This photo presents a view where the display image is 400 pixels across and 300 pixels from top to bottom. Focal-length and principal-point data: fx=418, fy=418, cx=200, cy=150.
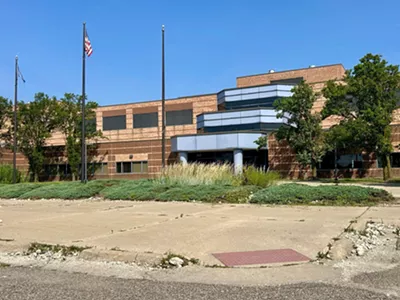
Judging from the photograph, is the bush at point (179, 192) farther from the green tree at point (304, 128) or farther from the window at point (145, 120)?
the window at point (145, 120)

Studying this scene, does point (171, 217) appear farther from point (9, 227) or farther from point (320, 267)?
Answer: point (320, 267)

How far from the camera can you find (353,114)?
32.6m

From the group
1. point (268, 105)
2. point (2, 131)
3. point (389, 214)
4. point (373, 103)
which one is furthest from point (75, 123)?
point (389, 214)

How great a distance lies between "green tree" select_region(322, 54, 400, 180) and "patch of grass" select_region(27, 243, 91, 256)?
2533cm

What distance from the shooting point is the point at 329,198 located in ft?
45.7

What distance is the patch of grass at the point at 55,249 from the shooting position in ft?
22.7

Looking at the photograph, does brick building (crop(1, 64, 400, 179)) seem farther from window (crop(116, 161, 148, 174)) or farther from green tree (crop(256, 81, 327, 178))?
green tree (crop(256, 81, 327, 178))

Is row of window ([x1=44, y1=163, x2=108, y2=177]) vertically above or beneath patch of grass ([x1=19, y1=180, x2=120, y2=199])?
above

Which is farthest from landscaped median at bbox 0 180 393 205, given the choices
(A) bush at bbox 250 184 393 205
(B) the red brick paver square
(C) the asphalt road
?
(C) the asphalt road

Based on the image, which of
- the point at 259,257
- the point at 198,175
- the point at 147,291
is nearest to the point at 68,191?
the point at 198,175

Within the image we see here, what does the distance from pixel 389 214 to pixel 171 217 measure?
569cm

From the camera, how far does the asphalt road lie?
470 centimetres

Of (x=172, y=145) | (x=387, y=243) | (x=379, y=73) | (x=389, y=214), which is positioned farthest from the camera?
(x=172, y=145)

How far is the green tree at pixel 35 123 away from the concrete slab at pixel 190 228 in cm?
3301
